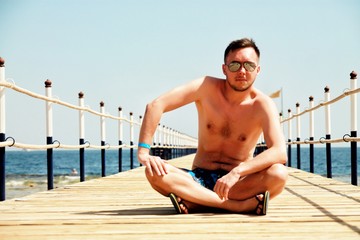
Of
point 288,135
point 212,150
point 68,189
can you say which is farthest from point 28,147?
point 288,135

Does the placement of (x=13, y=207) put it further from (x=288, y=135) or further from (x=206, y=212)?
(x=288, y=135)

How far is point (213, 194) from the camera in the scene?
3400 mm

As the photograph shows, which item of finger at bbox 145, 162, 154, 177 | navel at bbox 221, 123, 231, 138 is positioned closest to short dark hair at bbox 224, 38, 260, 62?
navel at bbox 221, 123, 231, 138

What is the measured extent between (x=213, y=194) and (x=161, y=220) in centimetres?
43

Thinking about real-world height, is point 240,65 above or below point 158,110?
above

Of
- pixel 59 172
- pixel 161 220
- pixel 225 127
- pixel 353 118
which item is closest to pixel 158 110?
pixel 225 127

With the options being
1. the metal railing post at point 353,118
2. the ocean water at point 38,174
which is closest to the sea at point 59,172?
the ocean water at point 38,174

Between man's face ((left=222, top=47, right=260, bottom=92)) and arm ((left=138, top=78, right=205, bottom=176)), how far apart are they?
236 mm

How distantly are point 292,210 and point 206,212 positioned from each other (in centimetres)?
55

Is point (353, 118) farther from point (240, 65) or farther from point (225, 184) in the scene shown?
point (225, 184)

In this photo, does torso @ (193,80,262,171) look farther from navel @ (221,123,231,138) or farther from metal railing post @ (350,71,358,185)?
metal railing post @ (350,71,358,185)

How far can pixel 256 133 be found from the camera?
3617mm

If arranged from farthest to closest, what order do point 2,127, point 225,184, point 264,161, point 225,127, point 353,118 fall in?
point 353,118 < point 2,127 < point 225,127 < point 264,161 < point 225,184

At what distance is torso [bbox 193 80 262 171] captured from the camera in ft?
Result: 11.6
